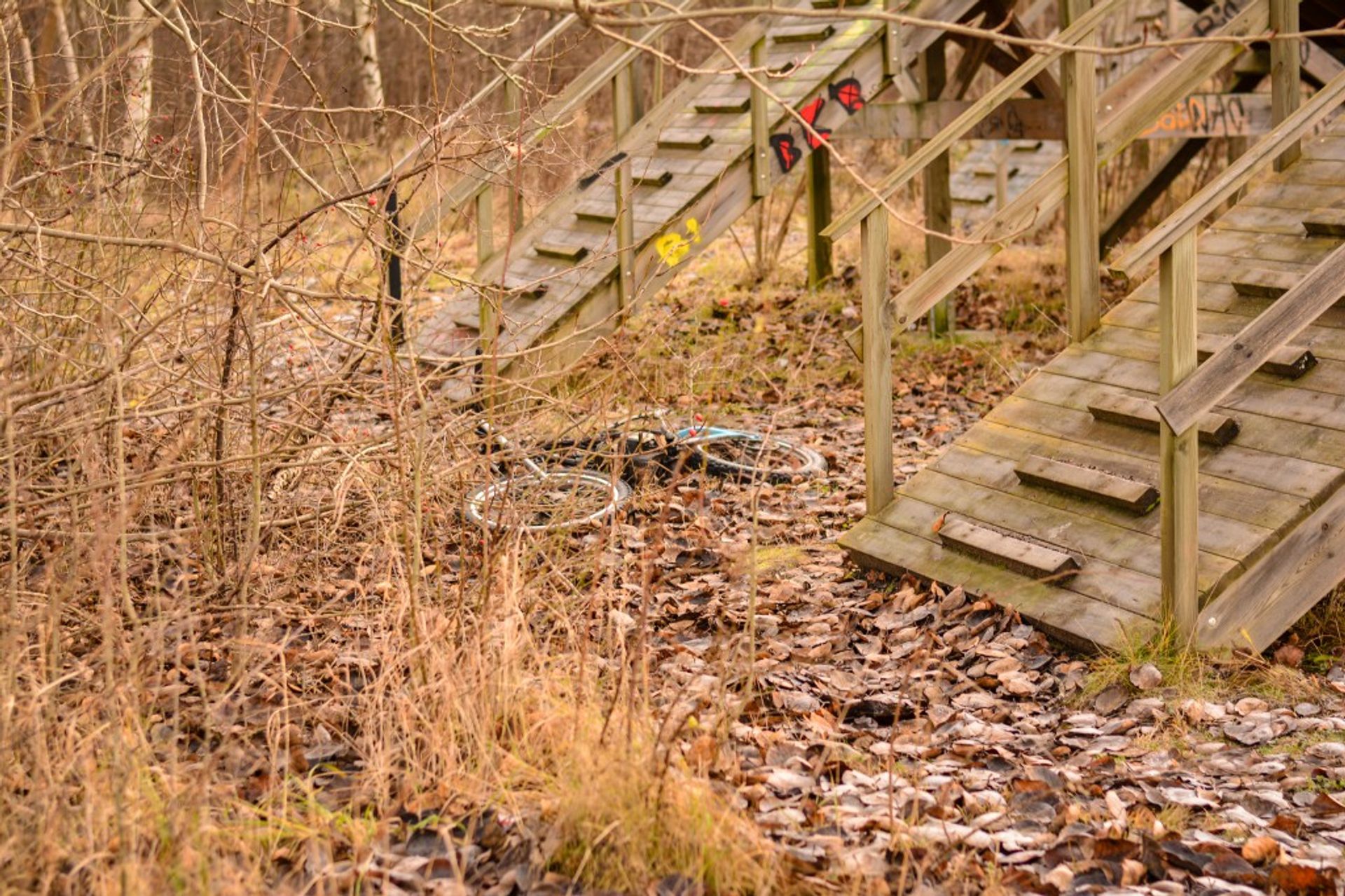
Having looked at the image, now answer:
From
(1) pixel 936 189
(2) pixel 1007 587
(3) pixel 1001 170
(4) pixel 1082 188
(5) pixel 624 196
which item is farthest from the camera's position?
(3) pixel 1001 170

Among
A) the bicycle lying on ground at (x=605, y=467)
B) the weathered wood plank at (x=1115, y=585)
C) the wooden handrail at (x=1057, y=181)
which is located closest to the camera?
the bicycle lying on ground at (x=605, y=467)

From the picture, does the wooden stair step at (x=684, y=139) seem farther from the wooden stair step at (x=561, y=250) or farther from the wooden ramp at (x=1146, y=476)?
the wooden ramp at (x=1146, y=476)

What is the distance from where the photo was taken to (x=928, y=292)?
5566 millimetres

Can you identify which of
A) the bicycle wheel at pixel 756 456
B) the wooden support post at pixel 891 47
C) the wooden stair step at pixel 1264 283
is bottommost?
the bicycle wheel at pixel 756 456

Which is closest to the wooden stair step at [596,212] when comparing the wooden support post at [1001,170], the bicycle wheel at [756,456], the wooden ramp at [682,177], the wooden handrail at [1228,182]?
the wooden ramp at [682,177]

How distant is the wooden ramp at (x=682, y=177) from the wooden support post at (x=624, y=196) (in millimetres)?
52

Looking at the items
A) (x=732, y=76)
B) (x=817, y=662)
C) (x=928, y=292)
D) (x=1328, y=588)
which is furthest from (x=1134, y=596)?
(x=732, y=76)

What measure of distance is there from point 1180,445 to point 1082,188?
1826 millimetres

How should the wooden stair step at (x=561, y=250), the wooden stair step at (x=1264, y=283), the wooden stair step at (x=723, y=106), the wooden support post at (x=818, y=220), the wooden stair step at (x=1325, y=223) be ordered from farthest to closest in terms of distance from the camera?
the wooden support post at (x=818, y=220)
the wooden stair step at (x=723, y=106)
the wooden stair step at (x=561, y=250)
the wooden stair step at (x=1325, y=223)
the wooden stair step at (x=1264, y=283)

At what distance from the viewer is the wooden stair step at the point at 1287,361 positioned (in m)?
5.36

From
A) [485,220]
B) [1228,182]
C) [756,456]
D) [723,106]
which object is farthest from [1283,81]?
[485,220]

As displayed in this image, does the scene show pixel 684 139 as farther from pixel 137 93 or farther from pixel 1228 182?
pixel 1228 182

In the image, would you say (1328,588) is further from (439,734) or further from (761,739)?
(439,734)

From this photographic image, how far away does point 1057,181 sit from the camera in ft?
19.3
